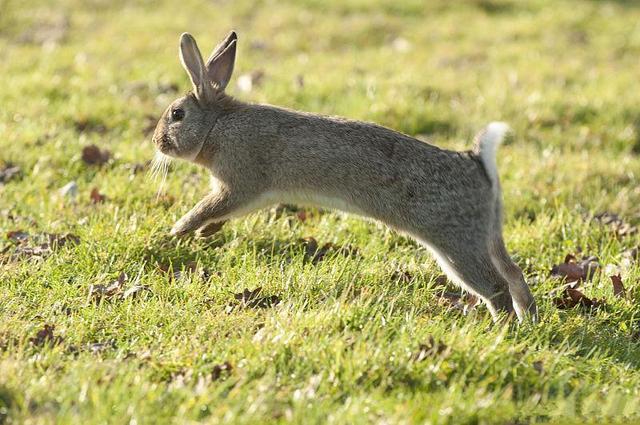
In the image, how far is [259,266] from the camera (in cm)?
577

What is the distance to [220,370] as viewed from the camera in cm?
434

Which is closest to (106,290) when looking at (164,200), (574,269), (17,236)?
(17,236)

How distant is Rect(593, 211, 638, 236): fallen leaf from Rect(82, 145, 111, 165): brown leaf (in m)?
4.11

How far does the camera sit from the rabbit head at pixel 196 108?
6.38m

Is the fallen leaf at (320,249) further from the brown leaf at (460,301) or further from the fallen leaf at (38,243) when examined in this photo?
the fallen leaf at (38,243)

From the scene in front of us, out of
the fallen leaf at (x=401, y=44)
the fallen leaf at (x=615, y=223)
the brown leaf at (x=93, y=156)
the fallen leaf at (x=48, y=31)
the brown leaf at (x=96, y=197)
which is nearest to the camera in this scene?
the brown leaf at (x=96, y=197)

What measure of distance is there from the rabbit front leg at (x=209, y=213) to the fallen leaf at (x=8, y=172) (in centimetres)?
192

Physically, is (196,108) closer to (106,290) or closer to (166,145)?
(166,145)

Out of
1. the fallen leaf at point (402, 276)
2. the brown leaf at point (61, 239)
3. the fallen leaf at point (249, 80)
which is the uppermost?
the fallen leaf at point (249, 80)

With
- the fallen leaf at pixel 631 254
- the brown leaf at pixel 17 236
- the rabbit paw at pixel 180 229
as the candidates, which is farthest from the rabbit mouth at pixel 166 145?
the fallen leaf at pixel 631 254

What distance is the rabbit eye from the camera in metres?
6.49

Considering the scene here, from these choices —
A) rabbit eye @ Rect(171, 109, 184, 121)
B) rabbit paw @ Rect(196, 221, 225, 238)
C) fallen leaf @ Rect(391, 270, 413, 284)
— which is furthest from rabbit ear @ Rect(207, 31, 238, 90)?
fallen leaf @ Rect(391, 270, 413, 284)

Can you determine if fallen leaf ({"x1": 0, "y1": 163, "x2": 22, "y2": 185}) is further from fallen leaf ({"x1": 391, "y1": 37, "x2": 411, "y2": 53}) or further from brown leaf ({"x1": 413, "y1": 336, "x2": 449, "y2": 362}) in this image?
fallen leaf ({"x1": 391, "y1": 37, "x2": 411, "y2": 53})

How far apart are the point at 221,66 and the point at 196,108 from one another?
39 cm
